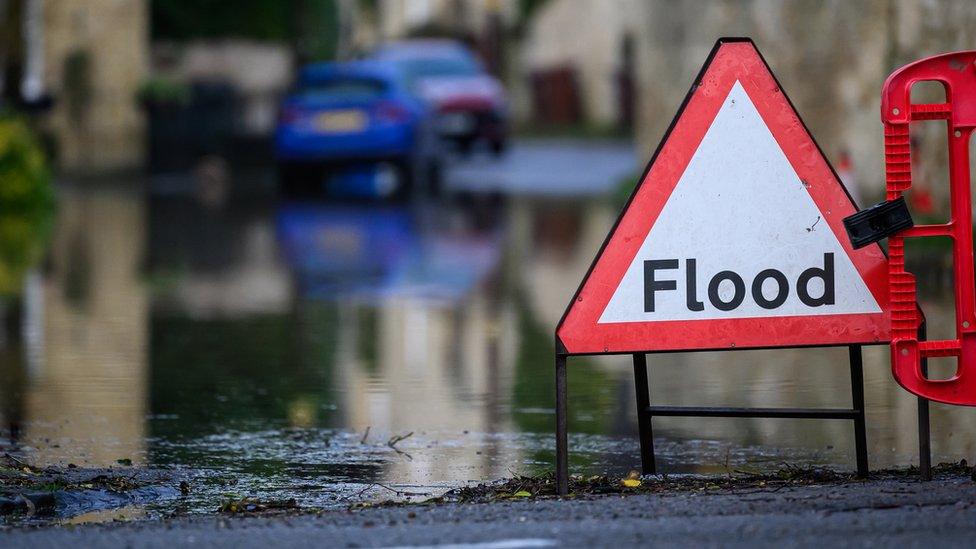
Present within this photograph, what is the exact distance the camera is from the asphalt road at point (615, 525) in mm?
5566

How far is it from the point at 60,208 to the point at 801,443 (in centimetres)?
1655

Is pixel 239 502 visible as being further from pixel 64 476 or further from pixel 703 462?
pixel 703 462

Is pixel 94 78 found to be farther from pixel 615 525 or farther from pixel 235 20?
pixel 615 525

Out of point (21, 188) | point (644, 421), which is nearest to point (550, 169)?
point (21, 188)

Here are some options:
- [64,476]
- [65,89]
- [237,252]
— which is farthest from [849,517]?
[65,89]

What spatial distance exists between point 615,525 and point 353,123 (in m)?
20.6

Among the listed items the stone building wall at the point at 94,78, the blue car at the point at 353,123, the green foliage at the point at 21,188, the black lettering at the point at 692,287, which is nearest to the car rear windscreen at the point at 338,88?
the blue car at the point at 353,123

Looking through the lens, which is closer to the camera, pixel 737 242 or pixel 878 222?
pixel 878 222

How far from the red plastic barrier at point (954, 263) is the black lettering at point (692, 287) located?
2.00 feet

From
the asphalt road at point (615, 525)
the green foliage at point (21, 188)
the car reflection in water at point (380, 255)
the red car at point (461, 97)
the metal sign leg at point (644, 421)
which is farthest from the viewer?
the red car at point (461, 97)

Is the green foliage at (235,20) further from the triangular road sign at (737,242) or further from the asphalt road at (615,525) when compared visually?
the asphalt road at (615,525)

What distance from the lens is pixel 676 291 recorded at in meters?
6.49

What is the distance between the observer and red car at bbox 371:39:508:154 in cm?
3316

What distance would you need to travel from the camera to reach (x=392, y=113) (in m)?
26.1
